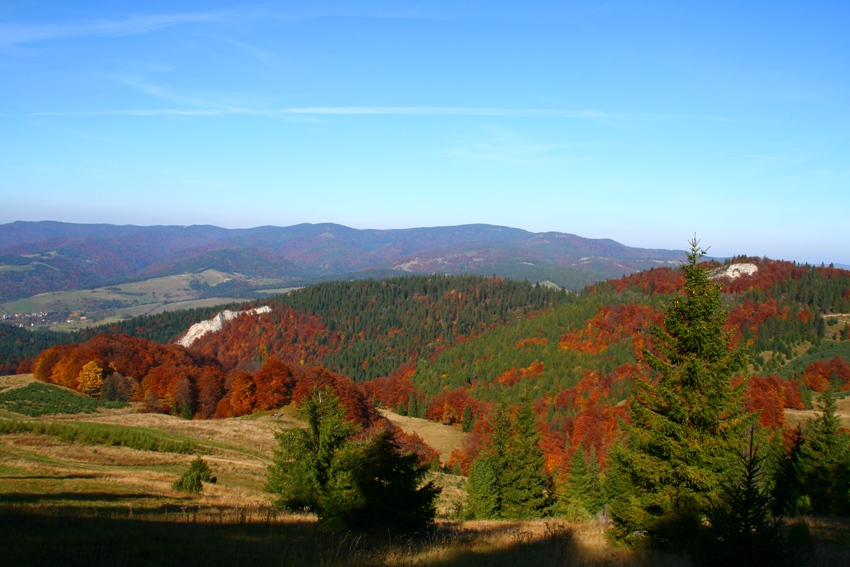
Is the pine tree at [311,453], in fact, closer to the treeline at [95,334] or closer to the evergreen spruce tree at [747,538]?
the evergreen spruce tree at [747,538]

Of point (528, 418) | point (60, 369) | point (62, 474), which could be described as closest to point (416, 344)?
point (60, 369)

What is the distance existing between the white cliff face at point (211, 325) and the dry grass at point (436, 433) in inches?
4463

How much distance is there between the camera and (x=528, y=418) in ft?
121

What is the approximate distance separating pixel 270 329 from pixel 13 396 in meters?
126

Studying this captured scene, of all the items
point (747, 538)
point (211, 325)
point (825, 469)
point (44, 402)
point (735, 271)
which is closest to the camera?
point (747, 538)

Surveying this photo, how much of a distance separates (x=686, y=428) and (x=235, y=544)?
12849 millimetres

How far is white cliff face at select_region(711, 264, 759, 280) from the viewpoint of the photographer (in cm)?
15825

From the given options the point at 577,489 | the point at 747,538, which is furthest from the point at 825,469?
the point at 747,538

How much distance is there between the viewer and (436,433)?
8581 cm

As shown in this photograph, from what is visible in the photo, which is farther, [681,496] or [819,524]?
[819,524]

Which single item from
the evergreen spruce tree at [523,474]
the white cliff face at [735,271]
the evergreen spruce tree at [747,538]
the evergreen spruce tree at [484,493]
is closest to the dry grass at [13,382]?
the evergreen spruce tree at [484,493]

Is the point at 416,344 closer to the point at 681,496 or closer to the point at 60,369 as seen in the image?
the point at 60,369

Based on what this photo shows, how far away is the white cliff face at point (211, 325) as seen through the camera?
609 feet

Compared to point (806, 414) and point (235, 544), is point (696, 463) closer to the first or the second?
point (235, 544)
